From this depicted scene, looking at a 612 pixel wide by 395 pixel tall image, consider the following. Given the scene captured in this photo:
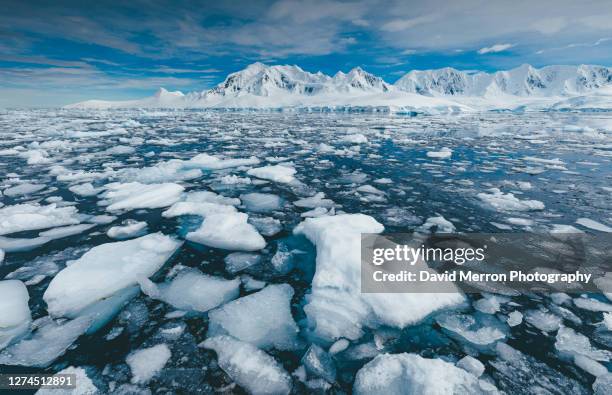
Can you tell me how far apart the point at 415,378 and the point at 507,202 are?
4196mm

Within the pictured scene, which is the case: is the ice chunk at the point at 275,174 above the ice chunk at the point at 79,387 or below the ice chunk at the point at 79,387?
above

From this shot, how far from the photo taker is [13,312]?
2.48 metres

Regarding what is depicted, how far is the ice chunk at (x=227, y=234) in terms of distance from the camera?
3663 mm

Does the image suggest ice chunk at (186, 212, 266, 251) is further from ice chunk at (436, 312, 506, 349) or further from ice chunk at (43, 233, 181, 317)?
ice chunk at (436, 312, 506, 349)

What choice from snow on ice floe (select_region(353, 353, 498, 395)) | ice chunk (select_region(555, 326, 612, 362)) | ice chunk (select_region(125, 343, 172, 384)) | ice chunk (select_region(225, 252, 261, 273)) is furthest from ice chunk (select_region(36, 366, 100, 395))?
ice chunk (select_region(555, 326, 612, 362))

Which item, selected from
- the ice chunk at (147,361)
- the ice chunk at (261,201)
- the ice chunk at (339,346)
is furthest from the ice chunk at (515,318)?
the ice chunk at (261,201)

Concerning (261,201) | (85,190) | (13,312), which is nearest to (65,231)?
(13,312)

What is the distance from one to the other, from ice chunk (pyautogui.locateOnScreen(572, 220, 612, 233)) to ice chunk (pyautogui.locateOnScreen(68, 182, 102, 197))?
7692 millimetres

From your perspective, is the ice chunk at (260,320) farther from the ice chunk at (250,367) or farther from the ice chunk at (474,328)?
the ice chunk at (474,328)

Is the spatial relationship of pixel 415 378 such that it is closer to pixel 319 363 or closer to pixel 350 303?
pixel 319 363

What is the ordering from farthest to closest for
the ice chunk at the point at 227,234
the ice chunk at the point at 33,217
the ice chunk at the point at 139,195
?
the ice chunk at the point at 139,195 → the ice chunk at the point at 33,217 → the ice chunk at the point at 227,234

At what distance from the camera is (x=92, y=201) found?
5.21m

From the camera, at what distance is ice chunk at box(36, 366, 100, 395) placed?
1864 millimetres

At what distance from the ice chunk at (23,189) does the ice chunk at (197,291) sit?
4720 millimetres
